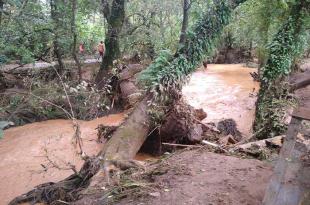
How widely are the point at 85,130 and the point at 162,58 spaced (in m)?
3.49

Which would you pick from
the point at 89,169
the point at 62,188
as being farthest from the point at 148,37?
the point at 62,188

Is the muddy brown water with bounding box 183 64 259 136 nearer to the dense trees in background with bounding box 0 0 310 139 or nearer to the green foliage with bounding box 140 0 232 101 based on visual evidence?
the green foliage with bounding box 140 0 232 101

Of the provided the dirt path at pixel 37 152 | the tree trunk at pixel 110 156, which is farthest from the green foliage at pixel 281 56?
the dirt path at pixel 37 152

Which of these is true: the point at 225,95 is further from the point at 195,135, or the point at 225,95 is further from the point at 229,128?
the point at 195,135

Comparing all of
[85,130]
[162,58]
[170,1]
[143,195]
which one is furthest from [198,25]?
[170,1]

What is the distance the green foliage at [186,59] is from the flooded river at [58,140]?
1671 millimetres

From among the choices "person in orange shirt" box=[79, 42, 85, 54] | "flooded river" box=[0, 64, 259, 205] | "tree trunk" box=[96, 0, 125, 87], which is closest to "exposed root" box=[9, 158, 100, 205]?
"flooded river" box=[0, 64, 259, 205]

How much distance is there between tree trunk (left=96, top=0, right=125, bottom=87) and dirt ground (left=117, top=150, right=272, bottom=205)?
8829 mm

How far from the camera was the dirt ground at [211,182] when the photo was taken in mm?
4654

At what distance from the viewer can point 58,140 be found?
10.5m

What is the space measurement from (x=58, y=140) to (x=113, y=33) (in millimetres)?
5400

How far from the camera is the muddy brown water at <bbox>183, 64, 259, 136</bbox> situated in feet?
40.9

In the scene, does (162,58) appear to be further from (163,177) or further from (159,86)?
(163,177)

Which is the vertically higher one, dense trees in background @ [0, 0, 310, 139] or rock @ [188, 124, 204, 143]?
dense trees in background @ [0, 0, 310, 139]
